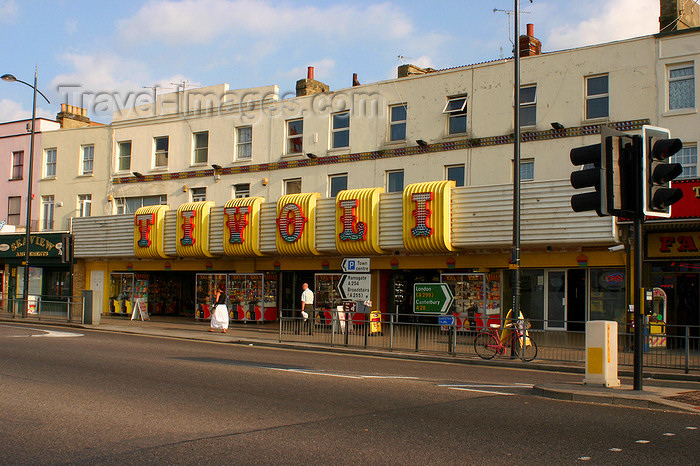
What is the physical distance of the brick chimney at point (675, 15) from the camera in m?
22.2

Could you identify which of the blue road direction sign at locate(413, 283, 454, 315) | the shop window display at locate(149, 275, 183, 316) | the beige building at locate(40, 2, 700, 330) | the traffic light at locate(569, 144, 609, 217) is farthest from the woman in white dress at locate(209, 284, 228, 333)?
the traffic light at locate(569, 144, 609, 217)

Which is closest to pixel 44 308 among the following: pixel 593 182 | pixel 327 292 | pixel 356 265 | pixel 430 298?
pixel 327 292

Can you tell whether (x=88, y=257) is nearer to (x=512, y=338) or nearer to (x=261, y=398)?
(x=512, y=338)

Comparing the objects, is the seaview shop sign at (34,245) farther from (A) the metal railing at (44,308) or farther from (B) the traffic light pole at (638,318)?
(B) the traffic light pole at (638,318)

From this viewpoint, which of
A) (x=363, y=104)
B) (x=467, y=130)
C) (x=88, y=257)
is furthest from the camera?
(x=88, y=257)

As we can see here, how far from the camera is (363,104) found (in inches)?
1081

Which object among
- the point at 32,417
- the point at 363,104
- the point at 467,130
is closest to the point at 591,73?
the point at 467,130

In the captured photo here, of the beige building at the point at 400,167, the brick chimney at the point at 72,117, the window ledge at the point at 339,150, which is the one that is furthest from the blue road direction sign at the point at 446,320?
the brick chimney at the point at 72,117

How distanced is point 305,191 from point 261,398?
18.9 m

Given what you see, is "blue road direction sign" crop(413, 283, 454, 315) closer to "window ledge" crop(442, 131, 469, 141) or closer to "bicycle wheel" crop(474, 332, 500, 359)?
"bicycle wheel" crop(474, 332, 500, 359)

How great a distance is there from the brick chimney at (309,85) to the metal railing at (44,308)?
516 inches

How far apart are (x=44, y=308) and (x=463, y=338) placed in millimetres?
20037

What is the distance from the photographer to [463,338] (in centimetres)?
1731

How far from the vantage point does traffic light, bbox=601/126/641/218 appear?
1016 centimetres
